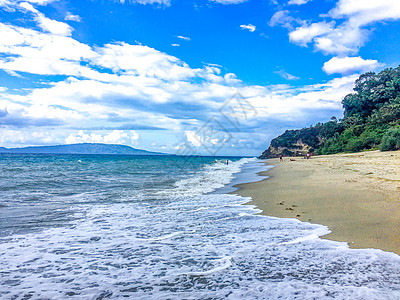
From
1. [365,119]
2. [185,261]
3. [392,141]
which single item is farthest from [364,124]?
[185,261]

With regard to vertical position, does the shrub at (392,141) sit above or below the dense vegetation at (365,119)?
below

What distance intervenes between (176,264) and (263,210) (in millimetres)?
4965

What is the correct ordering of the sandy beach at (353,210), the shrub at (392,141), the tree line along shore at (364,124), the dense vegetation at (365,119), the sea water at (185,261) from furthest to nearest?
the dense vegetation at (365,119) < the tree line along shore at (364,124) < the shrub at (392,141) < the sandy beach at (353,210) < the sea water at (185,261)

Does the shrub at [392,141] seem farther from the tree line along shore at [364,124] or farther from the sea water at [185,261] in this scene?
the sea water at [185,261]

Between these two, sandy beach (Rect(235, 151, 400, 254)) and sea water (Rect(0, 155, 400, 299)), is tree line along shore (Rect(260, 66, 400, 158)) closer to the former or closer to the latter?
sandy beach (Rect(235, 151, 400, 254))

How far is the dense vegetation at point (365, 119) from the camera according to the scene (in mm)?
46316

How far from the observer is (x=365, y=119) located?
61.3 m

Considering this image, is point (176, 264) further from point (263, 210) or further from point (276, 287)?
point (263, 210)

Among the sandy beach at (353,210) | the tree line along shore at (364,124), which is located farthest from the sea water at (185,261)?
the tree line along shore at (364,124)

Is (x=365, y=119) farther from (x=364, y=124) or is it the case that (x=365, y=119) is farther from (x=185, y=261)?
(x=185, y=261)

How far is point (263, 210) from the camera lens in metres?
8.59

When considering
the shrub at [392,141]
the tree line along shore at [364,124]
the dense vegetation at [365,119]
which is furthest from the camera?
the dense vegetation at [365,119]

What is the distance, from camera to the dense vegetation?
1823 inches

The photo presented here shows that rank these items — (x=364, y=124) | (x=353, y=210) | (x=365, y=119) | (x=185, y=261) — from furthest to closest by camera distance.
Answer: (x=365, y=119) < (x=364, y=124) < (x=353, y=210) < (x=185, y=261)
